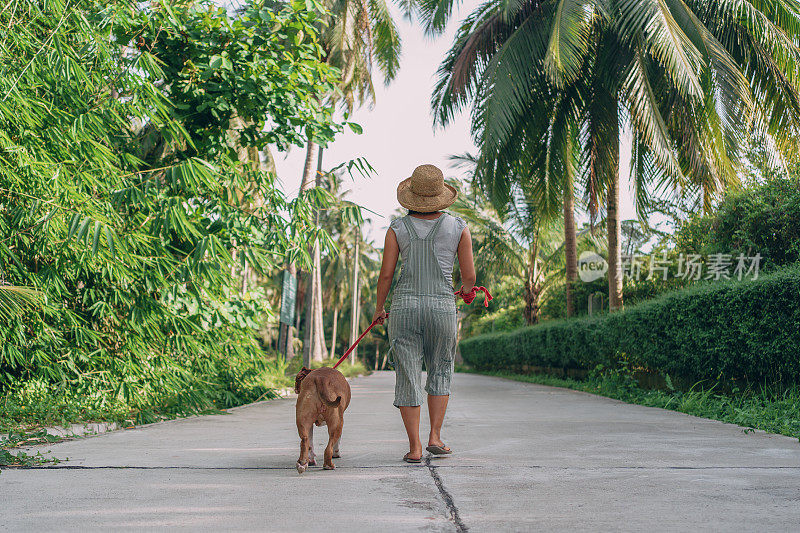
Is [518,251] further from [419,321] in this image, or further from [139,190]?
[419,321]

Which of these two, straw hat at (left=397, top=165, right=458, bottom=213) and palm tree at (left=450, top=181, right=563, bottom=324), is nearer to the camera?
straw hat at (left=397, top=165, right=458, bottom=213)

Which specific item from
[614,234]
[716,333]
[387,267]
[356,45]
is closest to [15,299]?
[387,267]

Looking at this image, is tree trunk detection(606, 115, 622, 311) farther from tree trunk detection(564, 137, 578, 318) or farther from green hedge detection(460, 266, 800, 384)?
tree trunk detection(564, 137, 578, 318)

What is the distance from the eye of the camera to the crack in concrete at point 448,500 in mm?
2902

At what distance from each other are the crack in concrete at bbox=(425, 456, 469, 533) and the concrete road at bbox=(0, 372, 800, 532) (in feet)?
0.04

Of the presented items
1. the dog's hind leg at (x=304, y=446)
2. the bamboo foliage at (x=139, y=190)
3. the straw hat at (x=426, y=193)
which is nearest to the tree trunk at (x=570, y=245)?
the bamboo foliage at (x=139, y=190)

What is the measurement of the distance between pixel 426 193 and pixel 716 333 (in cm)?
616

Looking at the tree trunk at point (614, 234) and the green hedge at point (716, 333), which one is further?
the tree trunk at point (614, 234)

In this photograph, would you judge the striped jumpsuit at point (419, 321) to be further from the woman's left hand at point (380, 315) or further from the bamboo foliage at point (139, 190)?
the bamboo foliage at point (139, 190)

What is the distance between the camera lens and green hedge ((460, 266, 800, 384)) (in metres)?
7.91

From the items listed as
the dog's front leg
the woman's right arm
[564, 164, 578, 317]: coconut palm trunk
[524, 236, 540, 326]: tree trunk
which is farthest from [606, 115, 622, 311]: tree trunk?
the dog's front leg

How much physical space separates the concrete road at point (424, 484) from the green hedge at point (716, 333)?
210 centimetres

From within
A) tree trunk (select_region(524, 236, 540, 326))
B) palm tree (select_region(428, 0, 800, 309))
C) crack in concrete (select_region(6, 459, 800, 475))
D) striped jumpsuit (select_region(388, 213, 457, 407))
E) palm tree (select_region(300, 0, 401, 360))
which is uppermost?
palm tree (select_region(300, 0, 401, 360))

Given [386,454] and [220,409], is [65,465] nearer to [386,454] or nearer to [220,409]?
[386,454]
